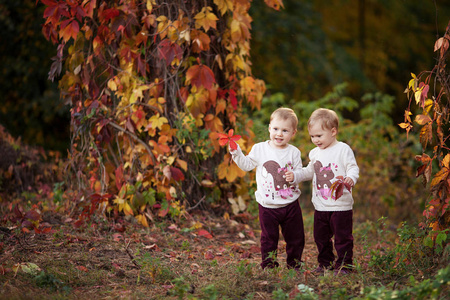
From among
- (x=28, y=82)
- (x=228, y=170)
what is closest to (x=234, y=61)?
(x=228, y=170)

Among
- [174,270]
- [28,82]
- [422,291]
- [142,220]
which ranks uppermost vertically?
[28,82]

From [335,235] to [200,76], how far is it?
75.6 inches

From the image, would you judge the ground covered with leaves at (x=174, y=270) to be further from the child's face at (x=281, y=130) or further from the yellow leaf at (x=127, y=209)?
the child's face at (x=281, y=130)

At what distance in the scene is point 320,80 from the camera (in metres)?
11.3

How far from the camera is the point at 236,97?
16.3 ft

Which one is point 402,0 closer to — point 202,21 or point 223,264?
point 202,21

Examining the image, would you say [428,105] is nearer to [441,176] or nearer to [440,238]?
[441,176]

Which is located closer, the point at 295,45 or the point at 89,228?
the point at 89,228

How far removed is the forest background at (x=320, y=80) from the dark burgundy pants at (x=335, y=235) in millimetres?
844

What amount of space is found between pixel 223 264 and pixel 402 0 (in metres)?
8.20

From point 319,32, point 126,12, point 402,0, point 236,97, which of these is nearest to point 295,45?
point 319,32

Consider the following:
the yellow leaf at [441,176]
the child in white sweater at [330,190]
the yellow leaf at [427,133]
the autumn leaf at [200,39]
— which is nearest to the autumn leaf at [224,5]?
the autumn leaf at [200,39]

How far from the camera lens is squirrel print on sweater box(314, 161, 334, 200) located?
3.38 m

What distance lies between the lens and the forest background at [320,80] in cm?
645
